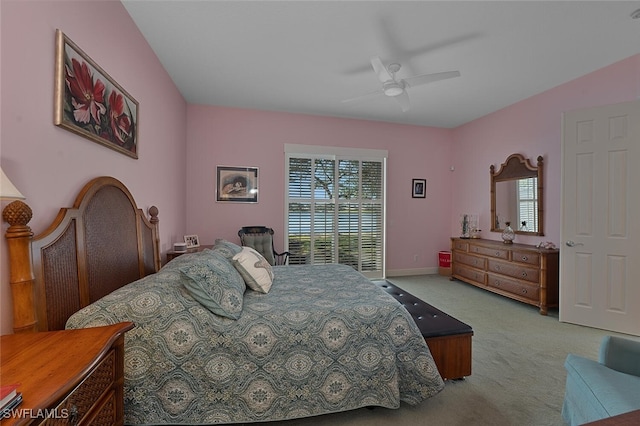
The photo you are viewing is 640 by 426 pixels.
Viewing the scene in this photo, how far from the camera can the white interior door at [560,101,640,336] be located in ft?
9.10

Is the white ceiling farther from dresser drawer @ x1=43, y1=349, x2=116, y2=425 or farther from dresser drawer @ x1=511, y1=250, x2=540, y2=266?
dresser drawer @ x1=43, y1=349, x2=116, y2=425

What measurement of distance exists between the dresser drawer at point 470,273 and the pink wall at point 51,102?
4562mm

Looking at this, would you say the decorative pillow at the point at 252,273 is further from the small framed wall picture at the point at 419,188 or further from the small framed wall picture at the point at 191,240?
the small framed wall picture at the point at 419,188

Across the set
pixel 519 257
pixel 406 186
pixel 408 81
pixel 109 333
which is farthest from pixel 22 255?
pixel 406 186

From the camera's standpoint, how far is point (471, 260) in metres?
4.44

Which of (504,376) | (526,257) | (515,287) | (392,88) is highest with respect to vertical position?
(392,88)

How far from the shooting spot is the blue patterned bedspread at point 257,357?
4.71ft

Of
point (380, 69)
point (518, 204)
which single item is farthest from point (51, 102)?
point (518, 204)

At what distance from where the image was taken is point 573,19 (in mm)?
2340

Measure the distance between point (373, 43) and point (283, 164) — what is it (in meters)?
2.41

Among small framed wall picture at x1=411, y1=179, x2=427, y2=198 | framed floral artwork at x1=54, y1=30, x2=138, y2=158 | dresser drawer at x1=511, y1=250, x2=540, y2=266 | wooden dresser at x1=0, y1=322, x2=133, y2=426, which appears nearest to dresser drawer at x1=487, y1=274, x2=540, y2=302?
dresser drawer at x1=511, y1=250, x2=540, y2=266

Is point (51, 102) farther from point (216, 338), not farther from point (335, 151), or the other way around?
point (335, 151)

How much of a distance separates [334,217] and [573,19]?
11.9 feet

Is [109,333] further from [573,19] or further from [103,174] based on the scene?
[573,19]
